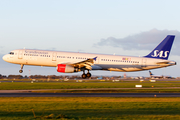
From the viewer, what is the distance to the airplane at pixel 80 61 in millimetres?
44812

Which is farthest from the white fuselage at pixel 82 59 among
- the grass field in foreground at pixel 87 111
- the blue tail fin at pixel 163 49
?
the grass field in foreground at pixel 87 111

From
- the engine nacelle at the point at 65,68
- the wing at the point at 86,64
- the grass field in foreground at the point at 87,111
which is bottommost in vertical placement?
the grass field in foreground at the point at 87,111

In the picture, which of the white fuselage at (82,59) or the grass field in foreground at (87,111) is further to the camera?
the white fuselage at (82,59)

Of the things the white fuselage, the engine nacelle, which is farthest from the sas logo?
the engine nacelle

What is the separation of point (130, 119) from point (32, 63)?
34287 mm

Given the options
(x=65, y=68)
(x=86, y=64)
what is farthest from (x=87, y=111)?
(x=86, y=64)

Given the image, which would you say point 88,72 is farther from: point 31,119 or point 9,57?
point 31,119

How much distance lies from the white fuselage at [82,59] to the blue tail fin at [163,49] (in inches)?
65.1

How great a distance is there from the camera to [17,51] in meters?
46.2

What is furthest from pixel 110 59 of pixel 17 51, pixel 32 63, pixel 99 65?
pixel 17 51

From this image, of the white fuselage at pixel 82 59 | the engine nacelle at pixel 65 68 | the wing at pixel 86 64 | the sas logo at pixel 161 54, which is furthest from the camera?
the sas logo at pixel 161 54

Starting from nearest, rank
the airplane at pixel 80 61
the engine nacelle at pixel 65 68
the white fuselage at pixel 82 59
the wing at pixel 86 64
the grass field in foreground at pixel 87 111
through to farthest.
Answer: the grass field in foreground at pixel 87 111, the engine nacelle at pixel 65 68, the wing at pixel 86 64, the airplane at pixel 80 61, the white fuselage at pixel 82 59

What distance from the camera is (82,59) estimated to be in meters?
45.9

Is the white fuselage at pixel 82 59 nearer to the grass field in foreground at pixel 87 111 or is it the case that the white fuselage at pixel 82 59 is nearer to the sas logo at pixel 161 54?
the sas logo at pixel 161 54
